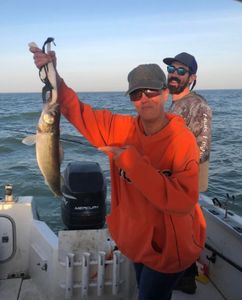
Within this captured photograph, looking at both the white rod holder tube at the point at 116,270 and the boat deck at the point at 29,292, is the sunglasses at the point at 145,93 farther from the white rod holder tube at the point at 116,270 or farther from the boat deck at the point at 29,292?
the boat deck at the point at 29,292

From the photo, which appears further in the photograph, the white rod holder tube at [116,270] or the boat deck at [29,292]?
the boat deck at [29,292]

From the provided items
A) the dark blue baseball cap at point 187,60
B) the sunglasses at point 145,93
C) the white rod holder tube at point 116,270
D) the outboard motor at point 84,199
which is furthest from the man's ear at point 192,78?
the white rod holder tube at point 116,270

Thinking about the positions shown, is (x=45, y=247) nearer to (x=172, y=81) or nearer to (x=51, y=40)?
(x=172, y=81)

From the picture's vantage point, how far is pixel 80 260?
3805 mm

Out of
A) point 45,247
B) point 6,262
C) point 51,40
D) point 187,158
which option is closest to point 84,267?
point 45,247

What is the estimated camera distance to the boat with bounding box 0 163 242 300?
3.80 meters

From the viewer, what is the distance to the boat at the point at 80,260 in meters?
3.80

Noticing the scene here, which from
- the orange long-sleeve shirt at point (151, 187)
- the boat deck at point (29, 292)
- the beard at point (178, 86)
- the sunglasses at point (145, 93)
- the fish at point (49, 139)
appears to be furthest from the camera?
the boat deck at point (29, 292)

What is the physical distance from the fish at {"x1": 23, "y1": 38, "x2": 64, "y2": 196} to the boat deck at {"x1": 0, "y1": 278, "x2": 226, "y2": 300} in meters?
1.73

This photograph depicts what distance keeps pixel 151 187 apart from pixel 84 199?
1.93 metres

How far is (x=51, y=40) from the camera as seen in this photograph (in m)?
2.46

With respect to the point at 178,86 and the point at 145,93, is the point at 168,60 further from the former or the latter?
the point at 145,93

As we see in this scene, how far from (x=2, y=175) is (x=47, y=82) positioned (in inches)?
413

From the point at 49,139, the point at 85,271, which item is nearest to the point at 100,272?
the point at 85,271
